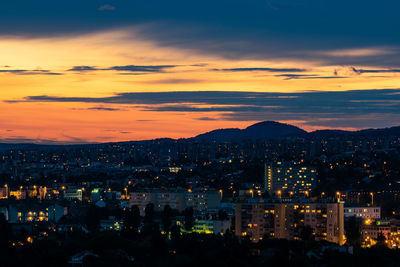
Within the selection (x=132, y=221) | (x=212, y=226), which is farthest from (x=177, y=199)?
(x=132, y=221)

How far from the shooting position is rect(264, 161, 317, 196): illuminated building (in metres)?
56.0

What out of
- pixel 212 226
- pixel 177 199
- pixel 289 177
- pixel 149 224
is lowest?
pixel 212 226

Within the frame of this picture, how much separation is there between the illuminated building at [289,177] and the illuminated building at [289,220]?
1973cm

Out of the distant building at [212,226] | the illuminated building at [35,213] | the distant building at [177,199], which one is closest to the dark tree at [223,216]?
the distant building at [212,226]

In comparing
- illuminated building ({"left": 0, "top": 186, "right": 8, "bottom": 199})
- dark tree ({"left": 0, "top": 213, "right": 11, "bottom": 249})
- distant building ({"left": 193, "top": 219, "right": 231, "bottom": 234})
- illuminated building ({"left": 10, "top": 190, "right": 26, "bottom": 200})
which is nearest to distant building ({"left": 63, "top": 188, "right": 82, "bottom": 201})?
illuminated building ({"left": 10, "top": 190, "right": 26, "bottom": 200})

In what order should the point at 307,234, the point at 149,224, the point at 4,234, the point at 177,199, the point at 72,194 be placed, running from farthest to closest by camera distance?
the point at 72,194 → the point at 177,199 → the point at 149,224 → the point at 307,234 → the point at 4,234

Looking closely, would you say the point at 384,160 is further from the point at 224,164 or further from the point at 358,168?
the point at 224,164

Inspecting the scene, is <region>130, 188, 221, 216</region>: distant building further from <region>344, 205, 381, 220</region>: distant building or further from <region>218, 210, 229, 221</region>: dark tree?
<region>218, 210, 229, 221</region>: dark tree

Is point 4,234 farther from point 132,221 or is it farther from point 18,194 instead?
point 18,194

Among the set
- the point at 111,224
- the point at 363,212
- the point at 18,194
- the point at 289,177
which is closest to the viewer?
the point at 111,224

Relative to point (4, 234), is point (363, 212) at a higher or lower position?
higher

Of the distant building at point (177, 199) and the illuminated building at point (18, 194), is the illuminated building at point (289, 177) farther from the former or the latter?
the illuminated building at point (18, 194)

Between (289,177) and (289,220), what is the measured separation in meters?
21.0

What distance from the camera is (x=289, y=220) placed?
35781mm
